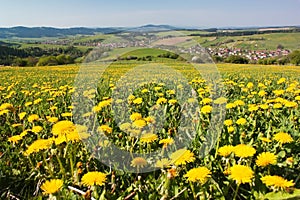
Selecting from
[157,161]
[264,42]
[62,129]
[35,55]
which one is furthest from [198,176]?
[264,42]

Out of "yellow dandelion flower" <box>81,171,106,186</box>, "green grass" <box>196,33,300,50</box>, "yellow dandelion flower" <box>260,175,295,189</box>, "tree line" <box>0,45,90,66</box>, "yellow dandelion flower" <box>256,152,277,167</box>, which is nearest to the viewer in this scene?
"yellow dandelion flower" <box>260,175,295,189</box>

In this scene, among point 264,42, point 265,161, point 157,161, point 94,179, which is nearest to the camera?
point 94,179

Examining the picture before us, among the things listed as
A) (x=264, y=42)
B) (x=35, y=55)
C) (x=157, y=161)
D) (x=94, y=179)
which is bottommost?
(x=35, y=55)

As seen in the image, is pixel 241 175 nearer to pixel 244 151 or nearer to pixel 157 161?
pixel 244 151

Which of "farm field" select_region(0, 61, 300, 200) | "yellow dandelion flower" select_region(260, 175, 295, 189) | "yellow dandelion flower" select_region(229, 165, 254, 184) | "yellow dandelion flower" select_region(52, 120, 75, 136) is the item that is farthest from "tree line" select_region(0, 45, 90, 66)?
"yellow dandelion flower" select_region(260, 175, 295, 189)

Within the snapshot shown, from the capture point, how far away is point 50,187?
157 cm

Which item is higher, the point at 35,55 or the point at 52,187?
the point at 52,187

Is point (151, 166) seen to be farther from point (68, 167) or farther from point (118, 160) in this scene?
point (68, 167)

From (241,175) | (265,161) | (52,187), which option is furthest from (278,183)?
(52,187)

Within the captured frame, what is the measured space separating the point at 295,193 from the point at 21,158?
2.22m

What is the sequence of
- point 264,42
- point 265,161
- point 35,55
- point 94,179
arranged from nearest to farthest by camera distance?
point 94,179 < point 265,161 < point 35,55 < point 264,42

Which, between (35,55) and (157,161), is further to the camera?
(35,55)

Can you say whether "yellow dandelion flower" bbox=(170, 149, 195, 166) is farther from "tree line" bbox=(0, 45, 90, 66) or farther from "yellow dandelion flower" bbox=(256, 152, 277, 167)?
"tree line" bbox=(0, 45, 90, 66)

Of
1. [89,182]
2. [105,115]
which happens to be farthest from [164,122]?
[89,182]
